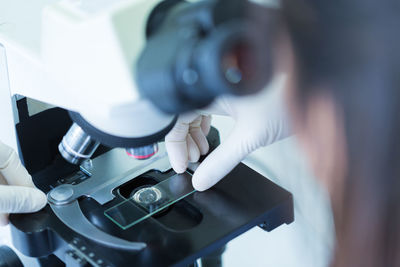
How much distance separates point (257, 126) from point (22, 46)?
0.35 metres

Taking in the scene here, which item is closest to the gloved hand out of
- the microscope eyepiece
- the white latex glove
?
the white latex glove

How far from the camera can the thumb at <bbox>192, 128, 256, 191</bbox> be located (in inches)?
36.4

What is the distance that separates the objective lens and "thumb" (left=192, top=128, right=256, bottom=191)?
19 centimetres

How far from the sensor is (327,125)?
0.48 meters

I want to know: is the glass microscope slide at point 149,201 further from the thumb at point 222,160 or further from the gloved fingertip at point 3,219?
the gloved fingertip at point 3,219

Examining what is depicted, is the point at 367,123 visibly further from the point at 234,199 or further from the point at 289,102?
the point at 234,199

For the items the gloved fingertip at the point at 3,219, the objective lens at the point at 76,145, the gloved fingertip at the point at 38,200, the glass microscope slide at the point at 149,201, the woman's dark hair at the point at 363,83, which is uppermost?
the woman's dark hair at the point at 363,83

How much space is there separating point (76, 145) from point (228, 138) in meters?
0.23

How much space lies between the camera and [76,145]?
0.87m

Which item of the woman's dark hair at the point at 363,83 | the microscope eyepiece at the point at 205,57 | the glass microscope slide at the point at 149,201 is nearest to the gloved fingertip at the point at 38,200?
the glass microscope slide at the point at 149,201

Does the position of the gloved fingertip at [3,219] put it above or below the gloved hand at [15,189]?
below

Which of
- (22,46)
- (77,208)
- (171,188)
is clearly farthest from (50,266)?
(22,46)

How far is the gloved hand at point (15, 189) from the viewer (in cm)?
95

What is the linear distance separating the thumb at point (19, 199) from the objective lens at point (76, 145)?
111mm
